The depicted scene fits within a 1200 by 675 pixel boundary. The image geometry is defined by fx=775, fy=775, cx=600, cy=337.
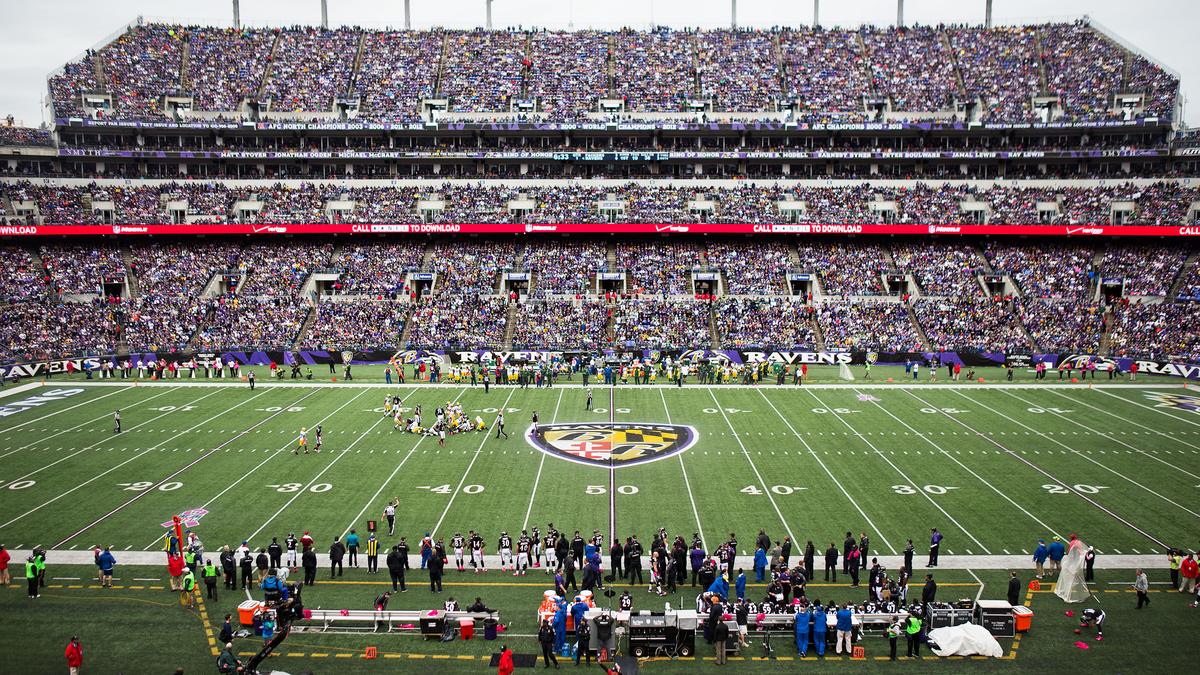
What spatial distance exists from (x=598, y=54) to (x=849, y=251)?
2992 centimetres

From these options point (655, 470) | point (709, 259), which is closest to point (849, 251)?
point (709, 259)

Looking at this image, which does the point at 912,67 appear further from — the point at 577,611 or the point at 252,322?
the point at 577,611

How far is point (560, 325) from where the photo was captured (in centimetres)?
4762

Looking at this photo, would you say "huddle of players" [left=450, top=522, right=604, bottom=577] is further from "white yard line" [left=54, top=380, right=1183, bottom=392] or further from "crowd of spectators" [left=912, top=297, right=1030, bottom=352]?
"crowd of spectators" [left=912, top=297, right=1030, bottom=352]

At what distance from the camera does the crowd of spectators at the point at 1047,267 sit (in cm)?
4991

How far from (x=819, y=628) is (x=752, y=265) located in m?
40.8

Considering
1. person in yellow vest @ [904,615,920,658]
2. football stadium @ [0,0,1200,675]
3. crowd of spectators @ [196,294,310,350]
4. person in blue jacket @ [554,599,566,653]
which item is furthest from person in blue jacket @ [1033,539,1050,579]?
crowd of spectators @ [196,294,310,350]

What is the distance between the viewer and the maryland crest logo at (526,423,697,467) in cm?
2686

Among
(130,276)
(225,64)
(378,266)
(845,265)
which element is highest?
(225,64)

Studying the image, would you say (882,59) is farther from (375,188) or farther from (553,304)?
(375,188)

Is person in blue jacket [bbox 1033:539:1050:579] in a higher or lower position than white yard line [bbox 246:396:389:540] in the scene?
lower

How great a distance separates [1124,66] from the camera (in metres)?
61.1

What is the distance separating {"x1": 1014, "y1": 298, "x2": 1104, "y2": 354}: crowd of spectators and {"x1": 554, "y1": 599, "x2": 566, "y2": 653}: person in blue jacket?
39.9 meters

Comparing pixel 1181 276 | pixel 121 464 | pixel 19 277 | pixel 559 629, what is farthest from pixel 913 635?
pixel 19 277
